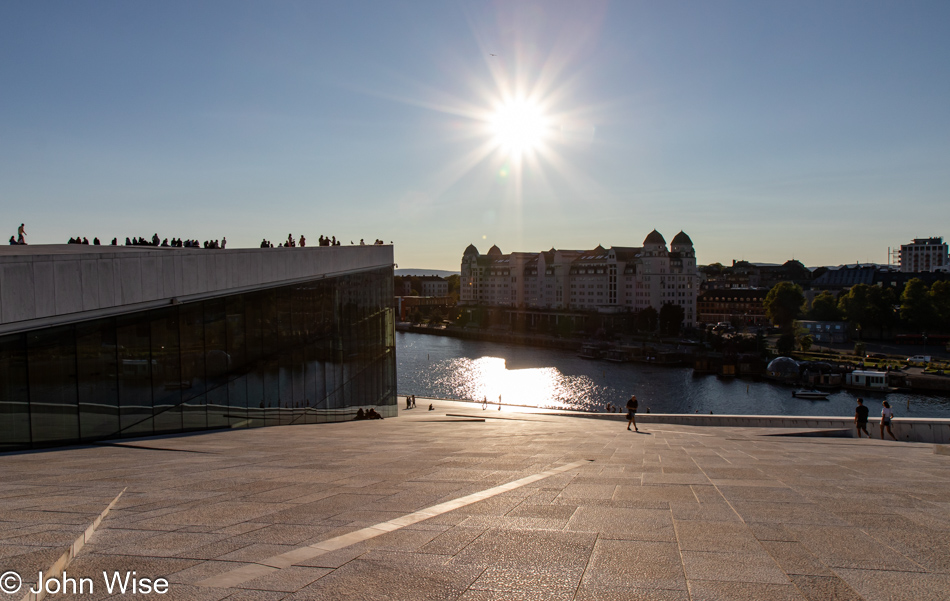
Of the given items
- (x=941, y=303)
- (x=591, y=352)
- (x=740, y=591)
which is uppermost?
(x=740, y=591)

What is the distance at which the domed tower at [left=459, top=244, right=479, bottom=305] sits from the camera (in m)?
152

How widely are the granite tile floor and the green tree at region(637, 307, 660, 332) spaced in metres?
98.7

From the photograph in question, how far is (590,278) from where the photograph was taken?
124 metres

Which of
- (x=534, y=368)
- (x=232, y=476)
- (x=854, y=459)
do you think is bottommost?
(x=534, y=368)

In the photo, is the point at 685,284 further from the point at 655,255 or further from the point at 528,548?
the point at 528,548

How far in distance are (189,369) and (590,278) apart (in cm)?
11396

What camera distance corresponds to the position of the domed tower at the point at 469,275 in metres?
152

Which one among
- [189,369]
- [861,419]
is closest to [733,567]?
[189,369]

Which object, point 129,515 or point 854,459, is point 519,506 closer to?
point 129,515

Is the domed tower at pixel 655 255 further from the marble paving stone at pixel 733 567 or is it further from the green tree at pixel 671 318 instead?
the marble paving stone at pixel 733 567

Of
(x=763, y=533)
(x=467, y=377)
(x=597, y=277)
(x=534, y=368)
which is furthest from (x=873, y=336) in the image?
(x=763, y=533)

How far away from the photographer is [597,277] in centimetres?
12225

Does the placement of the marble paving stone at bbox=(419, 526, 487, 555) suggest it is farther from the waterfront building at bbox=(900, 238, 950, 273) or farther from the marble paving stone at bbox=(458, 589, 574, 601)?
the waterfront building at bbox=(900, 238, 950, 273)

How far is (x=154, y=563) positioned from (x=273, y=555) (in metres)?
0.70
